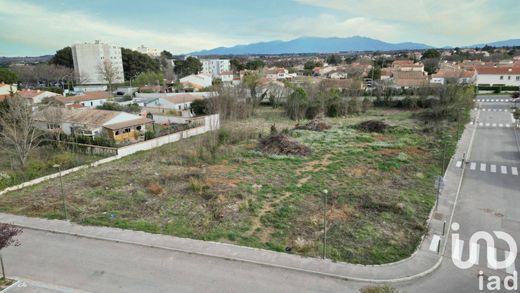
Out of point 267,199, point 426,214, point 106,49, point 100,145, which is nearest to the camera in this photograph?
point 426,214

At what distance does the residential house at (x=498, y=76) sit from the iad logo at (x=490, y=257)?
63930mm

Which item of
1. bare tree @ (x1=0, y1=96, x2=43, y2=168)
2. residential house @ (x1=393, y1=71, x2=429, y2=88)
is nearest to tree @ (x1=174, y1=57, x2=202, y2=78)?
residential house @ (x1=393, y1=71, x2=429, y2=88)

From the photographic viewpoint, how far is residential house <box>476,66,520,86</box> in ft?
203

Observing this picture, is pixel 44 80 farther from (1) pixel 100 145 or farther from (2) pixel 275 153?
(2) pixel 275 153

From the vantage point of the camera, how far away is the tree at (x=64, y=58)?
92.9 m

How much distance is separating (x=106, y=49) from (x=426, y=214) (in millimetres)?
106126

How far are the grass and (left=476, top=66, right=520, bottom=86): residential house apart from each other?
70.3 m

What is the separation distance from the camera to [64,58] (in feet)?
305

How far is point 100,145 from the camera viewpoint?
29484 millimetres

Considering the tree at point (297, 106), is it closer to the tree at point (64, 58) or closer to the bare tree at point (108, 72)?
the bare tree at point (108, 72)

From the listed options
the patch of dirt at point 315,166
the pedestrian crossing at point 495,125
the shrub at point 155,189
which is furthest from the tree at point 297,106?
the shrub at point 155,189

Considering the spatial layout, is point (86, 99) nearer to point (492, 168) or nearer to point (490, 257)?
point (492, 168)

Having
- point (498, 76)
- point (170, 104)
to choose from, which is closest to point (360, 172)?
point (170, 104)

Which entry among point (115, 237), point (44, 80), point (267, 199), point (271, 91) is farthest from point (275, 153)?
point (44, 80)
